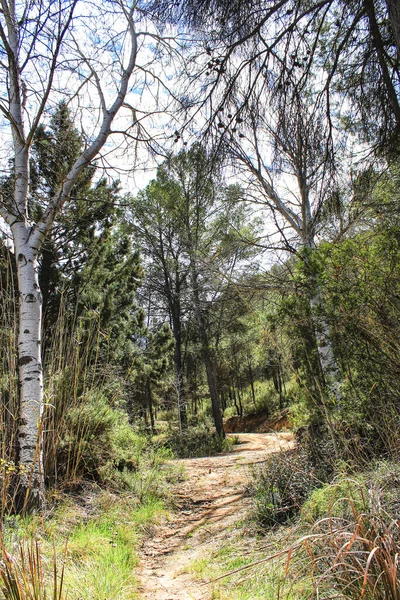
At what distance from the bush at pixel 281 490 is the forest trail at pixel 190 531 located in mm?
239

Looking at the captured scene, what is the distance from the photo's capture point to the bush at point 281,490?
294 centimetres

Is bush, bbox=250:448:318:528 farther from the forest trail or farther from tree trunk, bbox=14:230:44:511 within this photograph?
tree trunk, bbox=14:230:44:511

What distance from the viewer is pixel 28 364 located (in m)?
3.31

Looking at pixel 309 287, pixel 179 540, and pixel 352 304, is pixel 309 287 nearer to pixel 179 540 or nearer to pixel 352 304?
pixel 352 304

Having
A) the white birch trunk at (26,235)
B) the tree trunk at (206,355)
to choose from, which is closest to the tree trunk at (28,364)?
the white birch trunk at (26,235)

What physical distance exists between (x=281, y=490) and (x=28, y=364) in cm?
265

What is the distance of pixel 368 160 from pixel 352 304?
125 cm

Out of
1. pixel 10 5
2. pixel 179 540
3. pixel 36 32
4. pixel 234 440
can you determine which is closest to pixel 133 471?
pixel 179 540

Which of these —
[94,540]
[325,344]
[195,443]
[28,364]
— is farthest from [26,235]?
[195,443]

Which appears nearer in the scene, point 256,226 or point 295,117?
point 295,117

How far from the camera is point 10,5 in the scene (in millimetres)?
3600

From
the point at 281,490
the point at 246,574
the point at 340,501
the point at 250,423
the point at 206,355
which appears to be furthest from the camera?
the point at 250,423

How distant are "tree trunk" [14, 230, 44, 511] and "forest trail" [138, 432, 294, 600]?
113 centimetres

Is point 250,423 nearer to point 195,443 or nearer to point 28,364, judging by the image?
point 195,443
